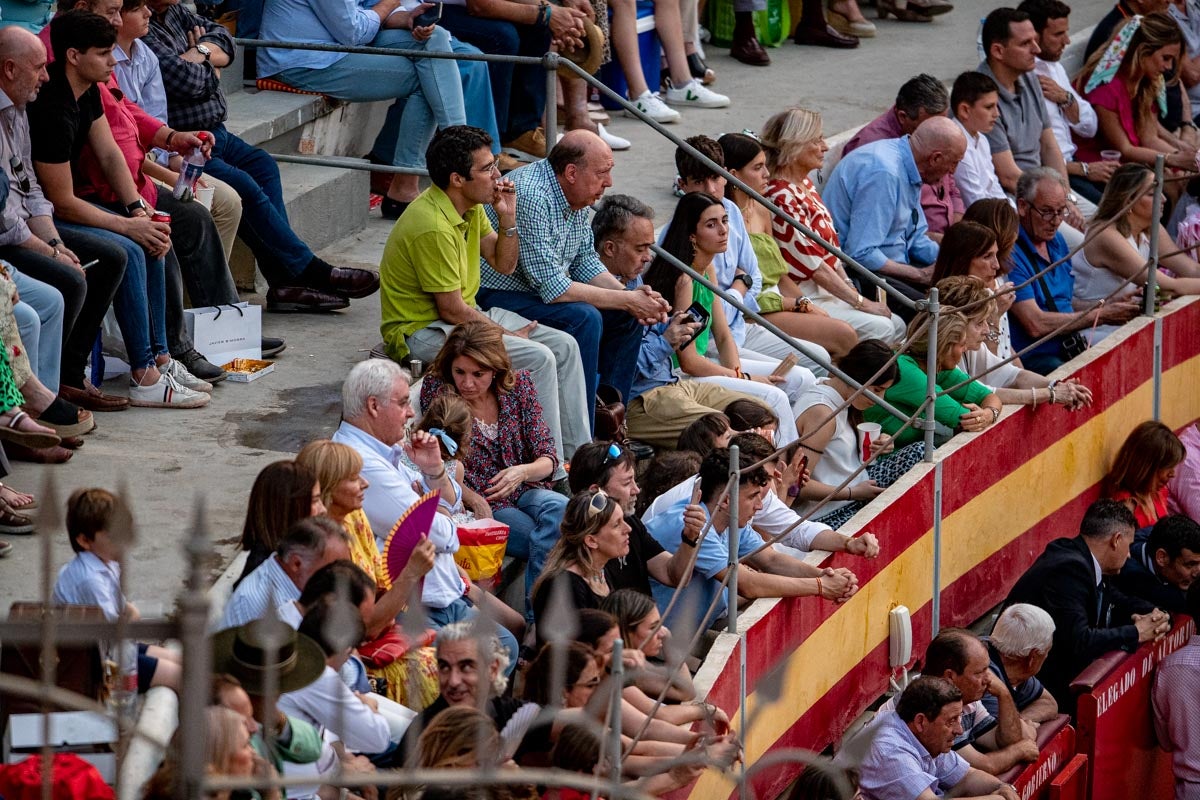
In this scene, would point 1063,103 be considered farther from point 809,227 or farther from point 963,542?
point 963,542

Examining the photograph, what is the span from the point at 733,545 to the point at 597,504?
0.52 metres

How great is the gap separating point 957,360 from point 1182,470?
1930 mm

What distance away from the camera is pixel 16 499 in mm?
5918

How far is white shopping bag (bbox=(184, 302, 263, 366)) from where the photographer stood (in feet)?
23.9

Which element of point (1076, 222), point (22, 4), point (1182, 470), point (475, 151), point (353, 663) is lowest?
point (1182, 470)

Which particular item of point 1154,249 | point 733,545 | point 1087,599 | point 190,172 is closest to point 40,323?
point 190,172

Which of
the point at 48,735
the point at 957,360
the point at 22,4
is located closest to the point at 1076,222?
the point at 957,360

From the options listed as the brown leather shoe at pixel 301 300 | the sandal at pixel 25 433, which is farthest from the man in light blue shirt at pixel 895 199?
the sandal at pixel 25 433

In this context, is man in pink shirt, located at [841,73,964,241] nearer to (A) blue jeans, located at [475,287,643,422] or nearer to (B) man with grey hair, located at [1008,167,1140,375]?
(B) man with grey hair, located at [1008,167,1140,375]

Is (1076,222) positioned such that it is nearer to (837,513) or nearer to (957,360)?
(957,360)

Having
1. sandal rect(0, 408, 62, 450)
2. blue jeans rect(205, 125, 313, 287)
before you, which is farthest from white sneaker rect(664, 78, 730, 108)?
sandal rect(0, 408, 62, 450)

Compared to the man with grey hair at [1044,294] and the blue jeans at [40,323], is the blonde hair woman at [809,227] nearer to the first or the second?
the man with grey hair at [1044,294]

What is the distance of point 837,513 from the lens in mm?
7594

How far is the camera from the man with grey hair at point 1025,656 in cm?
703
